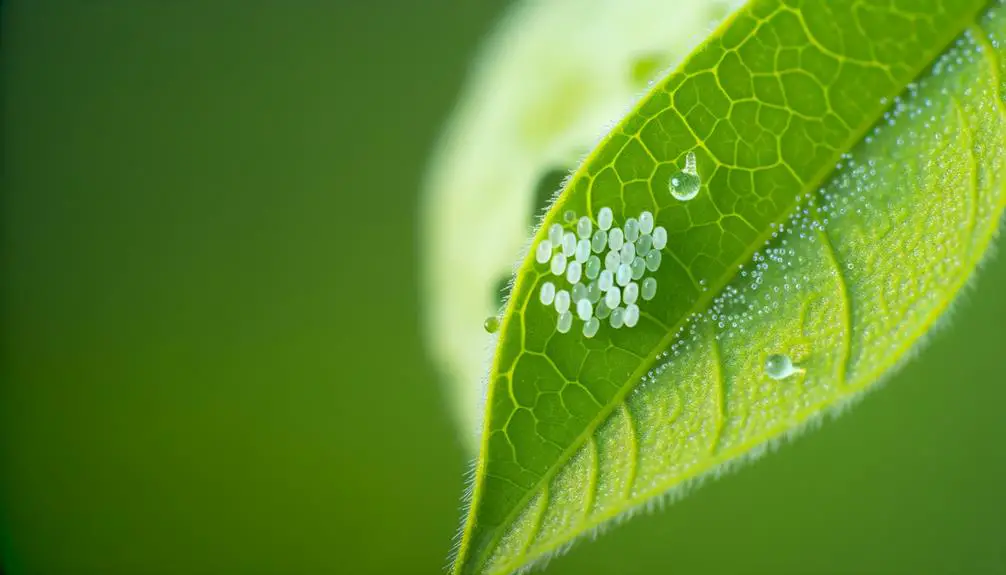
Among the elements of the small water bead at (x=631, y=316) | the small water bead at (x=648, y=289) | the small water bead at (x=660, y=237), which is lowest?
the small water bead at (x=631, y=316)

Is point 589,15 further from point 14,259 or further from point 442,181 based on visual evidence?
point 14,259

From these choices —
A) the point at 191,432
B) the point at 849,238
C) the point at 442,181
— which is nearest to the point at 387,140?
the point at 442,181

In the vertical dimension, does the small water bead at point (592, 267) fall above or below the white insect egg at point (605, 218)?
below
